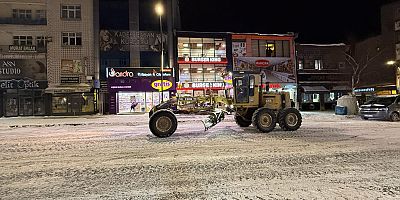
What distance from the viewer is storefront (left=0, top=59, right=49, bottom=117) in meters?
32.5

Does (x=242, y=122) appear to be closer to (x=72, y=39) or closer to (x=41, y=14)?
(x=72, y=39)

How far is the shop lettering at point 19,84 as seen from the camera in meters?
32.2

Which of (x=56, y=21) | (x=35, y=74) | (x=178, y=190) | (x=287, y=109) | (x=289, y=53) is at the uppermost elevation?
(x=56, y=21)

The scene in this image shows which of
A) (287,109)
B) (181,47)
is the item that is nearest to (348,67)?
(181,47)

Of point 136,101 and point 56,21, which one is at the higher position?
point 56,21

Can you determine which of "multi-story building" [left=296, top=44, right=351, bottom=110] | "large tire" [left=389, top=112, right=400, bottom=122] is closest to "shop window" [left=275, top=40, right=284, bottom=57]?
"multi-story building" [left=296, top=44, right=351, bottom=110]

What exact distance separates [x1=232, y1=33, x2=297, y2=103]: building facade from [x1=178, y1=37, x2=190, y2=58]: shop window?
17.6 ft

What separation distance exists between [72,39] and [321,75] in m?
29.8

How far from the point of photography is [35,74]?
3325 cm

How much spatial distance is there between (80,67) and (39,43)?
5099 mm

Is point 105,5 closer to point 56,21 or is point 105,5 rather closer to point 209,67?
point 56,21

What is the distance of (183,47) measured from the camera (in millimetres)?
35500

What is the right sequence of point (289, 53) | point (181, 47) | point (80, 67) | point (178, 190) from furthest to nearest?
point (289, 53) < point (181, 47) < point (80, 67) < point (178, 190)

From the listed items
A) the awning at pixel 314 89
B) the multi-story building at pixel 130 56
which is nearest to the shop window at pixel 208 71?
the multi-story building at pixel 130 56
